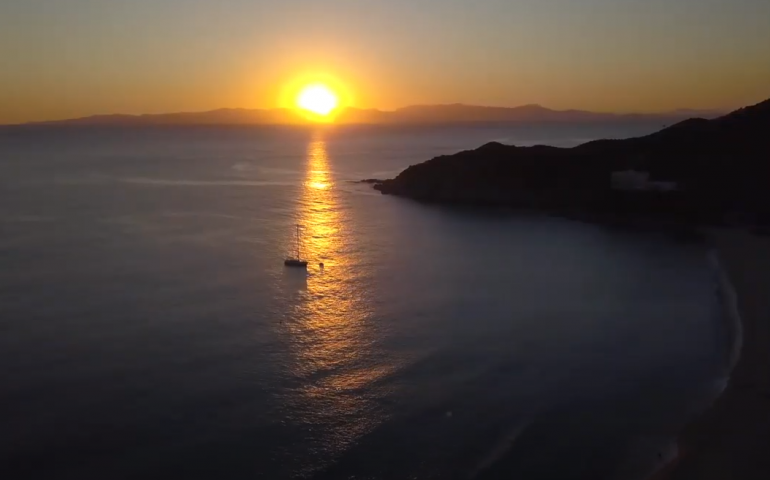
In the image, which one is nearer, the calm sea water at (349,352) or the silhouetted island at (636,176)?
the calm sea water at (349,352)

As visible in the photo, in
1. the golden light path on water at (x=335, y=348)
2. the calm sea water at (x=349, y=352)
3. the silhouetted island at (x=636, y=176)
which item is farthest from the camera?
the silhouetted island at (x=636, y=176)

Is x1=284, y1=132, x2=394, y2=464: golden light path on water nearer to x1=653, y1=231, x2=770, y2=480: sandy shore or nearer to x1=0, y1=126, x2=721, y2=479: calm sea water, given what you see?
x1=0, y1=126, x2=721, y2=479: calm sea water

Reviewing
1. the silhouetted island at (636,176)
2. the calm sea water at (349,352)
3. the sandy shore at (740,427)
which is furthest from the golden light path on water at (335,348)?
the silhouetted island at (636,176)

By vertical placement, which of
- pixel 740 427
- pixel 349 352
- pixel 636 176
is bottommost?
pixel 349 352

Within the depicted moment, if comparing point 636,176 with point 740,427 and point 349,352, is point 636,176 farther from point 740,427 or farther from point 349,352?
point 740,427

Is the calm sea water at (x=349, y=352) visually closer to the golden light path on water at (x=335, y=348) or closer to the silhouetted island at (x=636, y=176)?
the golden light path on water at (x=335, y=348)

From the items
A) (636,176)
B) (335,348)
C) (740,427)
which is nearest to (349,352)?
(335,348)
